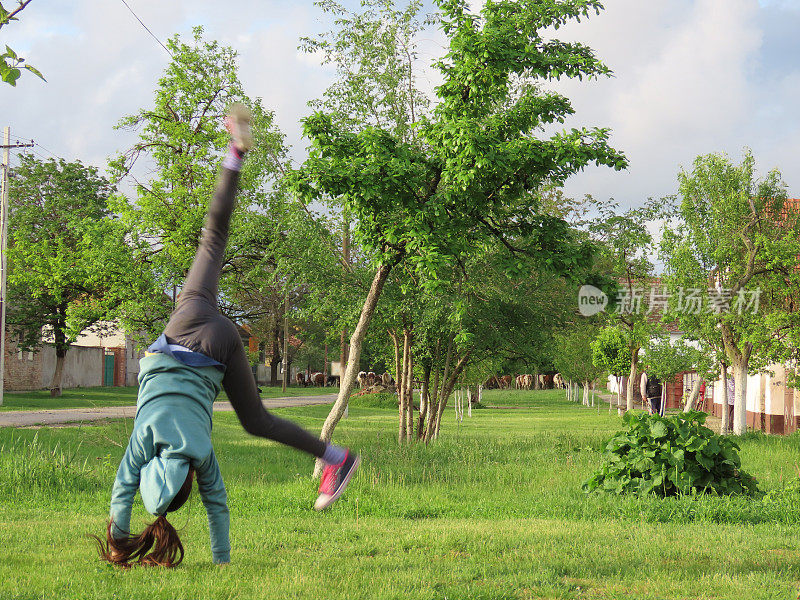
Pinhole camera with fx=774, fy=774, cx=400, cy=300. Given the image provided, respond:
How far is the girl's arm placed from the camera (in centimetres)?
454

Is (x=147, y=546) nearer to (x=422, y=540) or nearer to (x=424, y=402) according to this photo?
(x=422, y=540)

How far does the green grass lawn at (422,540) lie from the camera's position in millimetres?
4609

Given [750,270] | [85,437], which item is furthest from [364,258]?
[750,270]

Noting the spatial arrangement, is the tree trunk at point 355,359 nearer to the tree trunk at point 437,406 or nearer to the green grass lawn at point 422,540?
the green grass lawn at point 422,540

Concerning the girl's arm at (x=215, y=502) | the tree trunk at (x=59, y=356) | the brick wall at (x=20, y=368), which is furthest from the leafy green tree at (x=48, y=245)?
the girl's arm at (x=215, y=502)

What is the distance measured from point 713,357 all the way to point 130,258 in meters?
16.7

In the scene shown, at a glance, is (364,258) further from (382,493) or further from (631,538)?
(631,538)

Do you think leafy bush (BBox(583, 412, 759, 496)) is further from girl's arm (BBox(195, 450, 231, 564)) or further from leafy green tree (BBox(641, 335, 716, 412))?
leafy green tree (BBox(641, 335, 716, 412))

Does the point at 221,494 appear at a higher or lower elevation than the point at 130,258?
lower

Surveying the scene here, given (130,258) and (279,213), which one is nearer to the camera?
(279,213)

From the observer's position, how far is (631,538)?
21.0 feet

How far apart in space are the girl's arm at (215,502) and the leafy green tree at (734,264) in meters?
→ 17.4

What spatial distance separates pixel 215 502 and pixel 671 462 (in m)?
5.84

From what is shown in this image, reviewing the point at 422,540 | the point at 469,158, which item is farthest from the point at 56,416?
the point at 422,540
